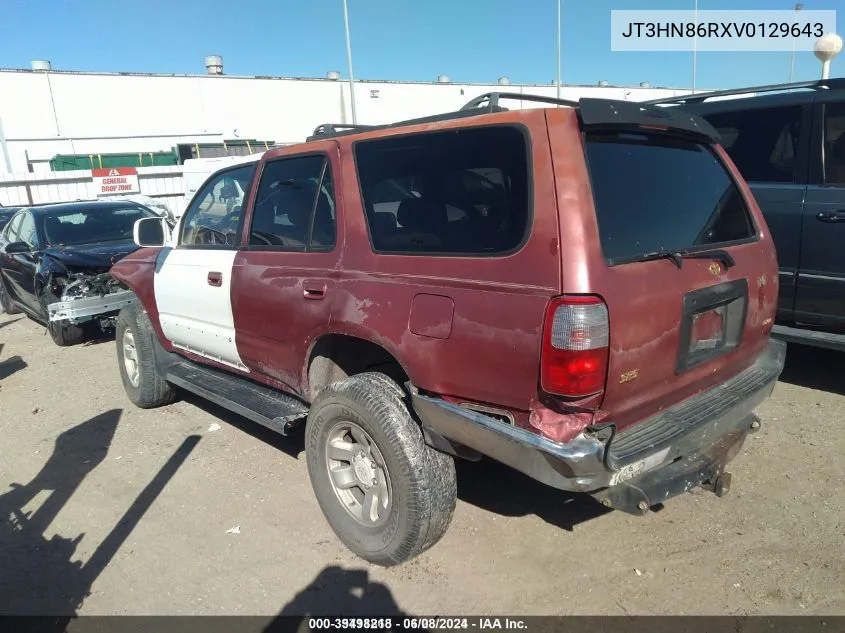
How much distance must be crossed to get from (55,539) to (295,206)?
2.33 metres

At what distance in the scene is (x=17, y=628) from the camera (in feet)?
9.16

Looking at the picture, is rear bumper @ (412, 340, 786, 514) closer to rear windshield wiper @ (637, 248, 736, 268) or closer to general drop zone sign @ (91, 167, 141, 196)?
rear windshield wiper @ (637, 248, 736, 268)

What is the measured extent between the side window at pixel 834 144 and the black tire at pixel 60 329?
7805 mm

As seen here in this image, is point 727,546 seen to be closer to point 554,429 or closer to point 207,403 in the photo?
point 554,429

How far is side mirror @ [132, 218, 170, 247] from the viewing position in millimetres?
4707

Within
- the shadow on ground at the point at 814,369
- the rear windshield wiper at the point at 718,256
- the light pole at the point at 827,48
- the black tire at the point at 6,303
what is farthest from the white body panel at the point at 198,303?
the light pole at the point at 827,48

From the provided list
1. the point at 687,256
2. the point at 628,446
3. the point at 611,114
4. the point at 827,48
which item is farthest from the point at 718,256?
the point at 827,48

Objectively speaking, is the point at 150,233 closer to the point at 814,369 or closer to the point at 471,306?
the point at 471,306

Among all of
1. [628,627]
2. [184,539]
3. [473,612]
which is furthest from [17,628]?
[628,627]

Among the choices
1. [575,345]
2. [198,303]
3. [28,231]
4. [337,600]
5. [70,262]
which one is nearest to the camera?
[575,345]

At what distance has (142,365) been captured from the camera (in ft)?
16.7

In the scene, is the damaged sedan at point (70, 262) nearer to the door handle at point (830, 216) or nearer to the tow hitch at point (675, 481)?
the tow hitch at point (675, 481)

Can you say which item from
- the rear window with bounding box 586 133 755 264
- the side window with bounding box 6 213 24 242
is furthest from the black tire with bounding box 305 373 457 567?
the side window with bounding box 6 213 24 242

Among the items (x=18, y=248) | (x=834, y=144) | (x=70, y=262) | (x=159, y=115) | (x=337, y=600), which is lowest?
(x=337, y=600)
